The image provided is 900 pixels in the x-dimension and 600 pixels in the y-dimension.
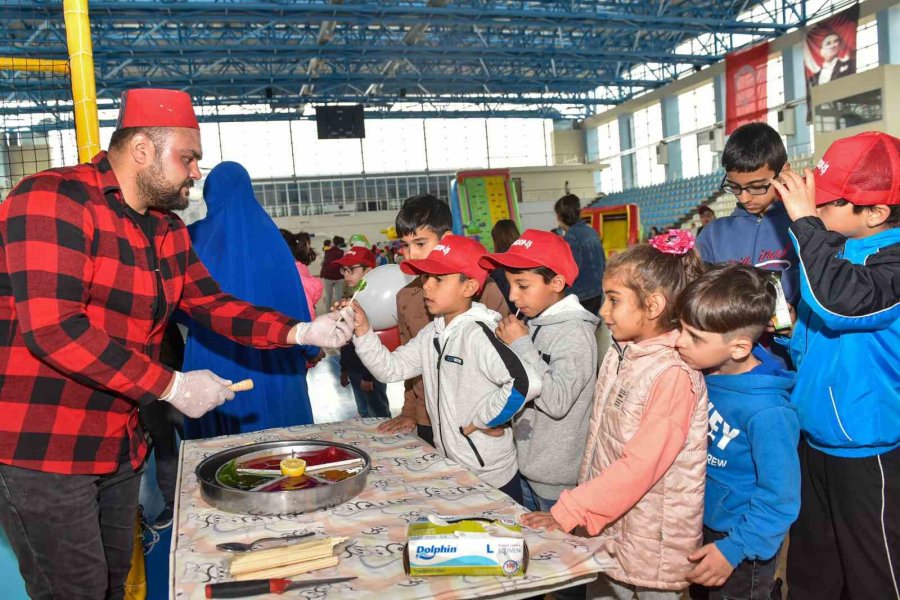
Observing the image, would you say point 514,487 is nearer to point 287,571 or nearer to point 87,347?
point 287,571

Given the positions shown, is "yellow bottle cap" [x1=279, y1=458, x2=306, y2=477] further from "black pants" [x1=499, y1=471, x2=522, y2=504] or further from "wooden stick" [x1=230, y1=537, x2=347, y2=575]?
"black pants" [x1=499, y1=471, x2=522, y2=504]

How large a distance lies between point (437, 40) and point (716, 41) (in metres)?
7.64

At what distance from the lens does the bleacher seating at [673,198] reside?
19.6m

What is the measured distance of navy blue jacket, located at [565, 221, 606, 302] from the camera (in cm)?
551

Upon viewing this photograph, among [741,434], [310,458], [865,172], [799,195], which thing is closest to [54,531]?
[310,458]

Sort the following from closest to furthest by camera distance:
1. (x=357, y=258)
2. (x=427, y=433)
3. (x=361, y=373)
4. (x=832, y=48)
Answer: (x=427, y=433)
(x=357, y=258)
(x=361, y=373)
(x=832, y=48)

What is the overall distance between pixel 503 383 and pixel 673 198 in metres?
20.6

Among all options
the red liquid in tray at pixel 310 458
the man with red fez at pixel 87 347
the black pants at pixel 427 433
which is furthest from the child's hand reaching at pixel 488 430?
the man with red fez at pixel 87 347

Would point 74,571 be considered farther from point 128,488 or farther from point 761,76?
point 761,76

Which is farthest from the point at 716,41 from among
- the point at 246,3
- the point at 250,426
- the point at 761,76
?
the point at 250,426

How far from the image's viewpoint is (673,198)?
21.1m

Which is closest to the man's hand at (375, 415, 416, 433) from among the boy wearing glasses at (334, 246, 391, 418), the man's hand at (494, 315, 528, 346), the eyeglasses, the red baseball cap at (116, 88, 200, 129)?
the man's hand at (494, 315, 528, 346)

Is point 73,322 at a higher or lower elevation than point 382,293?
higher

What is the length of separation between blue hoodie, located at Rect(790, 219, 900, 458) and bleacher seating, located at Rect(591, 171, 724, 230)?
17.8 metres
